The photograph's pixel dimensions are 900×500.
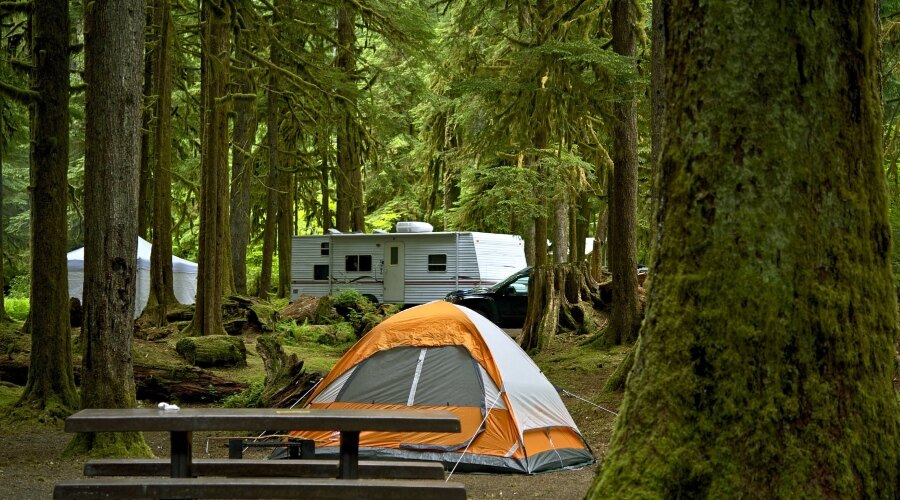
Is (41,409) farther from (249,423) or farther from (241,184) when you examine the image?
(241,184)

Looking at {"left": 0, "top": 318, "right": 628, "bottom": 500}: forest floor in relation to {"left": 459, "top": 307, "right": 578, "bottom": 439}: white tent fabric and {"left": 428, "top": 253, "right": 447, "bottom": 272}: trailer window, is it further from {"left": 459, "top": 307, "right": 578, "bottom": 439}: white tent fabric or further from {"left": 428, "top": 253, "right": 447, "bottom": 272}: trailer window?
{"left": 428, "top": 253, "right": 447, "bottom": 272}: trailer window

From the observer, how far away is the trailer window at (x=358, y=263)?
24.5m

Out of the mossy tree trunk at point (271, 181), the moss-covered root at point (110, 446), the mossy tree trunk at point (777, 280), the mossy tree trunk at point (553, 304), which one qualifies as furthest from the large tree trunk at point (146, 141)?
the mossy tree trunk at point (777, 280)

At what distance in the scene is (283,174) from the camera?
92.9 ft

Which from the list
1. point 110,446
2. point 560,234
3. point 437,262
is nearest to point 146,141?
point 437,262

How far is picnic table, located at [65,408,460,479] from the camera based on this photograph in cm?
464

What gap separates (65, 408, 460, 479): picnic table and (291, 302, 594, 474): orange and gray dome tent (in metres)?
3.33

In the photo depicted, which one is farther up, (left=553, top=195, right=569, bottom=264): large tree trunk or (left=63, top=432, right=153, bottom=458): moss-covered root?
(left=553, top=195, right=569, bottom=264): large tree trunk

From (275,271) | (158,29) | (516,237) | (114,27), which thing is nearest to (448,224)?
(516,237)

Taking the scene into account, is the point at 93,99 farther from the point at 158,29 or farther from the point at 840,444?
the point at 158,29

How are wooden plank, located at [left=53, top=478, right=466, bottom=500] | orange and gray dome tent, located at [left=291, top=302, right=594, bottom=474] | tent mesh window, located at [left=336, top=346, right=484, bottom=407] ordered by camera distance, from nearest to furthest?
wooden plank, located at [left=53, top=478, right=466, bottom=500], orange and gray dome tent, located at [left=291, top=302, right=594, bottom=474], tent mesh window, located at [left=336, top=346, right=484, bottom=407]

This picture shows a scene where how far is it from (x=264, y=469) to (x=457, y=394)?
10.8 feet

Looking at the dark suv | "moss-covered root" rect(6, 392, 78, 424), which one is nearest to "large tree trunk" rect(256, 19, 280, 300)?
the dark suv

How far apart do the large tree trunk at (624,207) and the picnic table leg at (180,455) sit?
9.59 m
